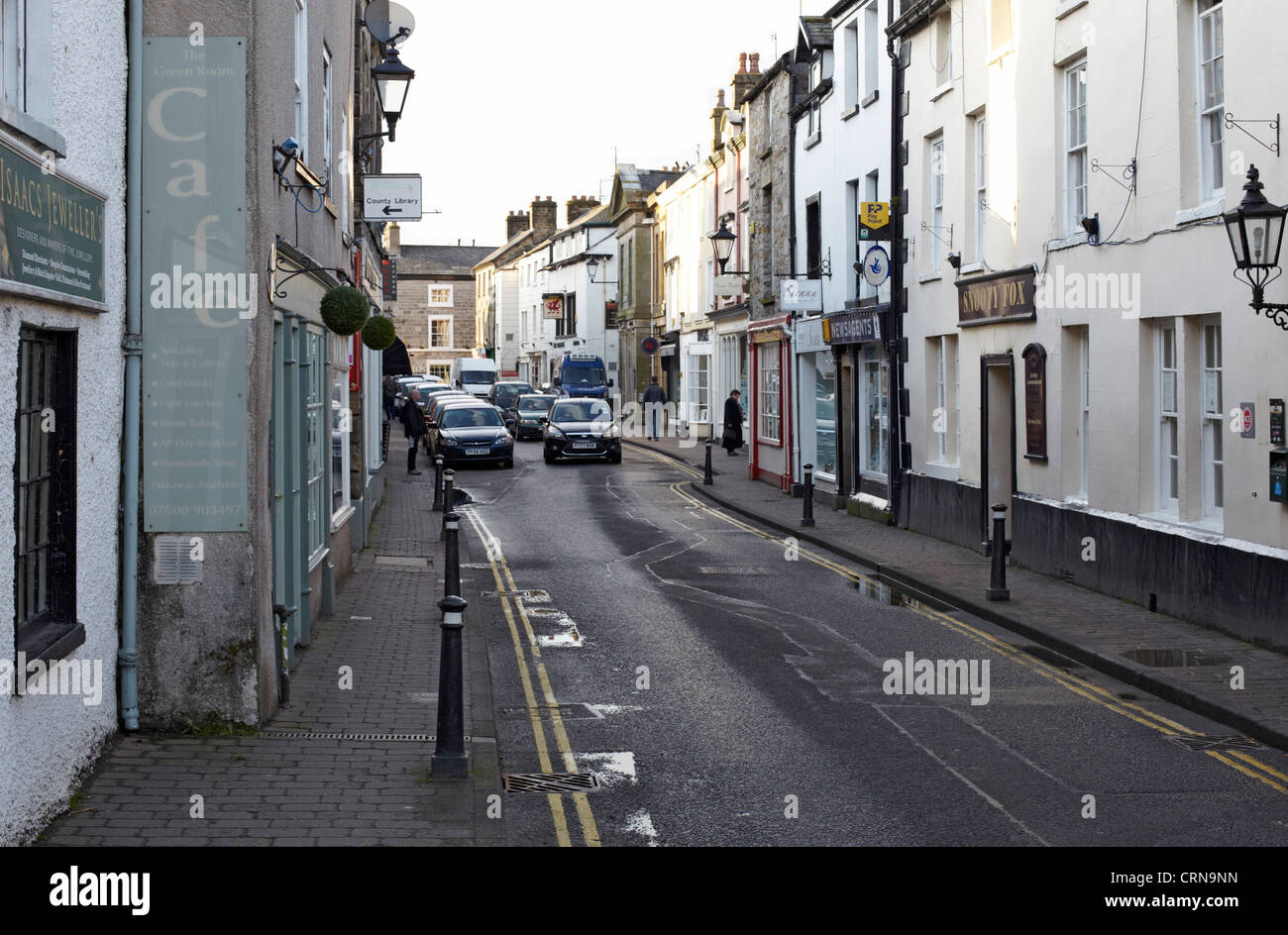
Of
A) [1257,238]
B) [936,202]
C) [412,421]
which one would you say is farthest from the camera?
[412,421]

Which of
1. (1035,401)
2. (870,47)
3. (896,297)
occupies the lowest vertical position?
(1035,401)

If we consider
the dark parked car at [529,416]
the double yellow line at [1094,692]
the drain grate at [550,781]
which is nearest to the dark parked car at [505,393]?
the dark parked car at [529,416]

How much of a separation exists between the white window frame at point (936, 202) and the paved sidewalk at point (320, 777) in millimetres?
11847

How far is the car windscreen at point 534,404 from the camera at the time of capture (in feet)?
159

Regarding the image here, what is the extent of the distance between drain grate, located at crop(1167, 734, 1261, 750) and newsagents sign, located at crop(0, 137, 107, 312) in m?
7.22

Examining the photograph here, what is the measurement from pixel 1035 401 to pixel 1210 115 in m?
4.84

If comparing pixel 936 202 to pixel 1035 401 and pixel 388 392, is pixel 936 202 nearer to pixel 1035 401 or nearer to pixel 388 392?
pixel 1035 401

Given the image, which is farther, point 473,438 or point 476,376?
point 476,376

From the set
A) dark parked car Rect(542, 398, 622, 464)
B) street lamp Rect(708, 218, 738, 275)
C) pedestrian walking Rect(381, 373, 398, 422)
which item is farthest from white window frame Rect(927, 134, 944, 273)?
pedestrian walking Rect(381, 373, 398, 422)

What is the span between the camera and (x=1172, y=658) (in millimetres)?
11336

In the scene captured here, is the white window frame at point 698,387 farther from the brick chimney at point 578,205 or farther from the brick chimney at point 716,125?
the brick chimney at point 578,205

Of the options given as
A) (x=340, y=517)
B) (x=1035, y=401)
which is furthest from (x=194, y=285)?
(x=1035, y=401)

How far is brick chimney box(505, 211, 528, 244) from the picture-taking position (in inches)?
4018
